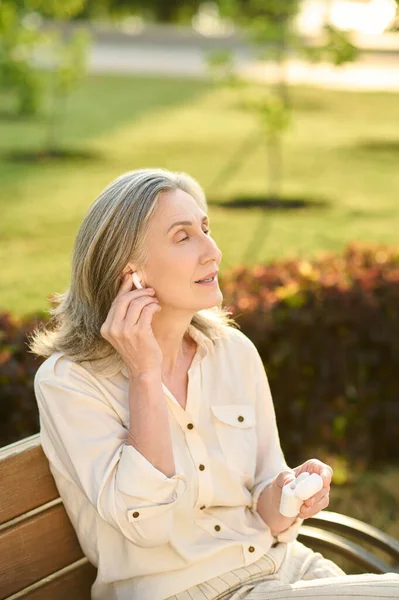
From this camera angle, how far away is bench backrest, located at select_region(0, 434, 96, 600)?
259cm

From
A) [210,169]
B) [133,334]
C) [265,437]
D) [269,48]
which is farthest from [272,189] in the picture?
[133,334]

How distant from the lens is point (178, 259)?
8.61 feet

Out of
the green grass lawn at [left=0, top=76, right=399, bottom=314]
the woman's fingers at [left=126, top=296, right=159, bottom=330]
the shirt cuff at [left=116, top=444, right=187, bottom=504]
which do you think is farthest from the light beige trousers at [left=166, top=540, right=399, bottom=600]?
the green grass lawn at [left=0, top=76, right=399, bottom=314]

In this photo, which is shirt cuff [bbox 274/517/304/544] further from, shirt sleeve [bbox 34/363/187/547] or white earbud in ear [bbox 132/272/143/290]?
white earbud in ear [bbox 132/272/143/290]

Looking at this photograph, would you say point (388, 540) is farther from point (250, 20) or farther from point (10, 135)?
point (10, 135)

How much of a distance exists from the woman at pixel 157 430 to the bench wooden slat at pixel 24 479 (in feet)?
0.14

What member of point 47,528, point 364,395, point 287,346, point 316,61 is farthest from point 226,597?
point 316,61

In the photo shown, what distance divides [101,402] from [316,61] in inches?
265

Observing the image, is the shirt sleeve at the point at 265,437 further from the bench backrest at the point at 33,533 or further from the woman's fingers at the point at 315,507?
the bench backrest at the point at 33,533

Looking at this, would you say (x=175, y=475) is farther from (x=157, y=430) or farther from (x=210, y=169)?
(x=210, y=169)

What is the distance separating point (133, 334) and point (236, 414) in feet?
1.64

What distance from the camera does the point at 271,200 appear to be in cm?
1121

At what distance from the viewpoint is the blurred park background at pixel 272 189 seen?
483 cm

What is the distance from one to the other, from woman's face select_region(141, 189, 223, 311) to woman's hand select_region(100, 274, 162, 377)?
112mm
